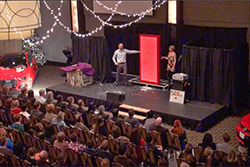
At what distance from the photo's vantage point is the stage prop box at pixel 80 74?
12281 millimetres

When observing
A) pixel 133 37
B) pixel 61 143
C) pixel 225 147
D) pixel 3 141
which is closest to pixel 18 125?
pixel 3 141

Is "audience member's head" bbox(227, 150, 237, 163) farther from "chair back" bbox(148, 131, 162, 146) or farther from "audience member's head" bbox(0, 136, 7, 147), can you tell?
"audience member's head" bbox(0, 136, 7, 147)

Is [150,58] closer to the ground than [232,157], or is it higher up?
higher up

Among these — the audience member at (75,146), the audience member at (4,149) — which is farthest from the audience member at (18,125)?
the audience member at (75,146)

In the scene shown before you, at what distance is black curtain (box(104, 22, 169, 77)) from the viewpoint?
12.4m

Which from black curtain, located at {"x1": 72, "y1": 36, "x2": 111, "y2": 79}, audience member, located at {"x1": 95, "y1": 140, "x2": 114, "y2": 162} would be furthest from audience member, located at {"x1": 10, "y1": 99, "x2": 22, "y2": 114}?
black curtain, located at {"x1": 72, "y1": 36, "x2": 111, "y2": 79}

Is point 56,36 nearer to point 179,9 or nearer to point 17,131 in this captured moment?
point 179,9

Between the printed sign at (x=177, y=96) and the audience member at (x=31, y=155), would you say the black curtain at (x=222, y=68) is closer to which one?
the printed sign at (x=177, y=96)

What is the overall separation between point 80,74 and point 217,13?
459 centimetres

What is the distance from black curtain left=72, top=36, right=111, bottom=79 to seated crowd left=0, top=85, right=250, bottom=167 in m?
4.07

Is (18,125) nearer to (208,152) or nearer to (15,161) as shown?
(15,161)

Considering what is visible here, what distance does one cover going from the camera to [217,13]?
11.1m

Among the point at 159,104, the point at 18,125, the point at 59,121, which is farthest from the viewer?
the point at 159,104

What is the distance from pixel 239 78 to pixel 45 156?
6203mm
